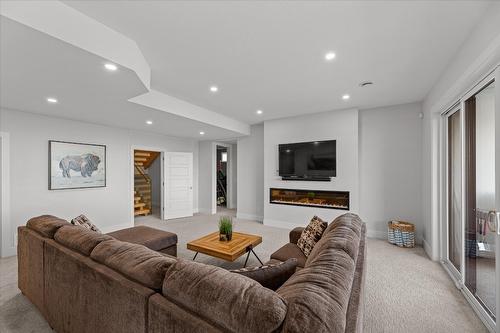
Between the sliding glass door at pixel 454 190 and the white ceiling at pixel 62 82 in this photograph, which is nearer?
the white ceiling at pixel 62 82

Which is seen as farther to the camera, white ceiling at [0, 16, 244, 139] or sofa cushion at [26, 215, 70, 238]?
sofa cushion at [26, 215, 70, 238]

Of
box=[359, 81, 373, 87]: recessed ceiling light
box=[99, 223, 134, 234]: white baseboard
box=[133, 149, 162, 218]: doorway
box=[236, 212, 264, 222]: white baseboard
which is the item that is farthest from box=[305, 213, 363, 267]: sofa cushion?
box=[133, 149, 162, 218]: doorway

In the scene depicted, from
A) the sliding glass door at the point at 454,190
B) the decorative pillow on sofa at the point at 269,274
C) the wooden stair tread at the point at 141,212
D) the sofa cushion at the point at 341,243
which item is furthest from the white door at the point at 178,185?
the sliding glass door at the point at 454,190

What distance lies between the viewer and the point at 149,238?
110 inches

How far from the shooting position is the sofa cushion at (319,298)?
2.37 ft

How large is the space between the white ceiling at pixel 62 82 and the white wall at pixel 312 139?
7.40 feet

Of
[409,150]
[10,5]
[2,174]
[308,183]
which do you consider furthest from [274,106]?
[2,174]

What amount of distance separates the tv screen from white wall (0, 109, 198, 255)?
3631 millimetres

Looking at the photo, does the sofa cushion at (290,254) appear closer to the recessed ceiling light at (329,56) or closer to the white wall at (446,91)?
the recessed ceiling light at (329,56)

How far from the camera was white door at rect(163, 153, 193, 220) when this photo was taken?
20.3 ft

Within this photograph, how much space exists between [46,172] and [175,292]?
449cm

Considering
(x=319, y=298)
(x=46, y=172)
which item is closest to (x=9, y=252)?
(x=46, y=172)

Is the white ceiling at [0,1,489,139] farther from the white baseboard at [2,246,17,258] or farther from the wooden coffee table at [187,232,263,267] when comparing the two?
the white baseboard at [2,246,17,258]

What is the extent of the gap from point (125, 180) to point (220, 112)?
9.35ft
